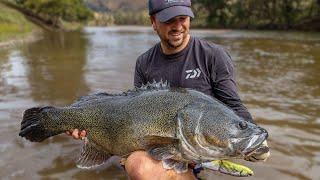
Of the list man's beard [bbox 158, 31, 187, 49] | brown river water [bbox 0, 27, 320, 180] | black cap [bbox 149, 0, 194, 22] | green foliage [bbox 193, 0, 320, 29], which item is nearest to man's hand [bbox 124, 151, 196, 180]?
man's beard [bbox 158, 31, 187, 49]

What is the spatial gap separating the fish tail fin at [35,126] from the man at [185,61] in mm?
313

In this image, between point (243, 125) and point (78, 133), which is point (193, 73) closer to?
point (243, 125)

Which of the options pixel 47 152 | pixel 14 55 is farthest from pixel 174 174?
pixel 14 55

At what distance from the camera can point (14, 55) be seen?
17688 millimetres

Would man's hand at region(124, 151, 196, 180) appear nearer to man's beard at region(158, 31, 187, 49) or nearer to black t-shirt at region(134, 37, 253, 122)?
black t-shirt at region(134, 37, 253, 122)

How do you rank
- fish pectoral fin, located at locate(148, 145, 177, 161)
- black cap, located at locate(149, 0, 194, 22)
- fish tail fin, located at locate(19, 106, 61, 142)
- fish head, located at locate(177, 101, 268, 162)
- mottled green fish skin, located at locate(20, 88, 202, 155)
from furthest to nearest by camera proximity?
fish tail fin, located at locate(19, 106, 61, 142), black cap, located at locate(149, 0, 194, 22), mottled green fish skin, located at locate(20, 88, 202, 155), fish pectoral fin, located at locate(148, 145, 177, 161), fish head, located at locate(177, 101, 268, 162)

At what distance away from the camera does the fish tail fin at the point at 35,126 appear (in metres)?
4.39

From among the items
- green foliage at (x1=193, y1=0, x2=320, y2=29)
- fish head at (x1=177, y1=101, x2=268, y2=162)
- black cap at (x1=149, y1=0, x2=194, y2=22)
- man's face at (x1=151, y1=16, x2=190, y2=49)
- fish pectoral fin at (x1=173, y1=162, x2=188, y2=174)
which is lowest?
green foliage at (x1=193, y1=0, x2=320, y2=29)

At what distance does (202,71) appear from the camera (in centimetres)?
433

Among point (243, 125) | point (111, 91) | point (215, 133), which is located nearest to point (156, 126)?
point (215, 133)

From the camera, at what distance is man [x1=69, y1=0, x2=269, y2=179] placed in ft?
13.6

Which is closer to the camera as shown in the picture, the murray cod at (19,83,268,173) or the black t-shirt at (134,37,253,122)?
the murray cod at (19,83,268,173)

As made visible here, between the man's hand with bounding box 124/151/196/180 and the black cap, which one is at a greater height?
the black cap

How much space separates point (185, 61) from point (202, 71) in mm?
186
